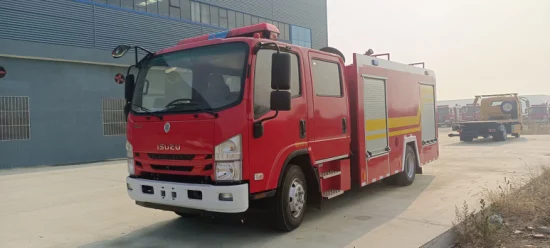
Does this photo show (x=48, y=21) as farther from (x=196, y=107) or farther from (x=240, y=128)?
(x=240, y=128)

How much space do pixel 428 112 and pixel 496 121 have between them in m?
14.2

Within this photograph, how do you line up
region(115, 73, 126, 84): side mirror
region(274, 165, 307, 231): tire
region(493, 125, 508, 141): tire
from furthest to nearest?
region(493, 125, 508, 141): tire < region(115, 73, 126, 84): side mirror < region(274, 165, 307, 231): tire

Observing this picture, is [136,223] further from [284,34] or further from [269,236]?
[284,34]

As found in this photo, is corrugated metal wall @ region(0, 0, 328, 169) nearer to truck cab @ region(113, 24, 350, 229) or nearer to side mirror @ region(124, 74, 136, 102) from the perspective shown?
side mirror @ region(124, 74, 136, 102)

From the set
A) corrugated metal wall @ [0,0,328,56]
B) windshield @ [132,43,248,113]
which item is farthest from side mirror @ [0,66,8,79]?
windshield @ [132,43,248,113]

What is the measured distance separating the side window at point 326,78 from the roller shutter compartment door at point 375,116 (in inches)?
33.5

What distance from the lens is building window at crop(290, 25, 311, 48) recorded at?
1137 inches

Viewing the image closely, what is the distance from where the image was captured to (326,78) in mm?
6270

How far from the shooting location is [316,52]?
6.15 meters

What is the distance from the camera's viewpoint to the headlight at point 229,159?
4.66 m

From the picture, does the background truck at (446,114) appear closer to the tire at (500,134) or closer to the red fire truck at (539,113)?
the red fire truck at (539,113)

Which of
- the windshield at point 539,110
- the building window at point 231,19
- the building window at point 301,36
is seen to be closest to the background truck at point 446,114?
the windshield at point 539,110

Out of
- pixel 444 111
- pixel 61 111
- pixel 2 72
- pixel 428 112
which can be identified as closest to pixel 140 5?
pixel 61 111

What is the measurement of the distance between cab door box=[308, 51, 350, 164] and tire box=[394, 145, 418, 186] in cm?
260
